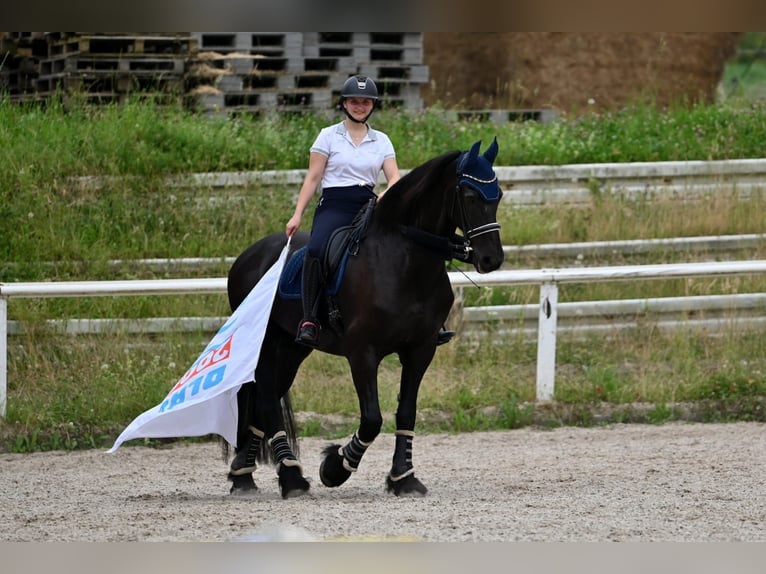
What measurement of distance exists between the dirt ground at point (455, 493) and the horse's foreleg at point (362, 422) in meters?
0.19

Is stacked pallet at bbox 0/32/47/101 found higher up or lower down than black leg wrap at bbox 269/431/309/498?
higher up

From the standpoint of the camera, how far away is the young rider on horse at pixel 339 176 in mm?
6211

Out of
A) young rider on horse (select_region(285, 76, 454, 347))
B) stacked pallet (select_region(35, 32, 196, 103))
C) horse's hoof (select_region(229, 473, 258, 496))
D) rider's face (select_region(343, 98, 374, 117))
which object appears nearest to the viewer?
rider's face (select_region(343, 98, 374, 117))

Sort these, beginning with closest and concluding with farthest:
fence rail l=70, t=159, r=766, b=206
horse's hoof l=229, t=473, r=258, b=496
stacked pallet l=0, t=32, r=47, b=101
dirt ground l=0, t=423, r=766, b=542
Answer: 1. dirt ground l=0, t=423, r=766, b=542
2. horse's hoof l=229, t=473, r=258, b=496
3. fence rail l=70, t=159, r=766, b=206
4. stacked pallet l=0, t=32, r=47, b=101

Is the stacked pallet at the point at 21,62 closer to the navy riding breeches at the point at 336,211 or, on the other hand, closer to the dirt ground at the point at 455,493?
the dirt ground at the point at 455,493

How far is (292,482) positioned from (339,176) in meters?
1.80

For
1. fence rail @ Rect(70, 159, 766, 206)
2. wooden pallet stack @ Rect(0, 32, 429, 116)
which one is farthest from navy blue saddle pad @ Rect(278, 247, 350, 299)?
wooden pallet stack @ Rect(0, 32, 429, 116)

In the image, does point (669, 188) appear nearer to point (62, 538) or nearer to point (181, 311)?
point (181, 311)

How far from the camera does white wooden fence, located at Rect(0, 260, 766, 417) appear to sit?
841 centimetres

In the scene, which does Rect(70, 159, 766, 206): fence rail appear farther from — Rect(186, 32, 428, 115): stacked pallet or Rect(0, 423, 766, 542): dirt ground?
Rect(0, 423, 766, 542): dirt ground

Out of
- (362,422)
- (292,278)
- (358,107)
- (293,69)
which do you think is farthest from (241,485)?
(293,69)

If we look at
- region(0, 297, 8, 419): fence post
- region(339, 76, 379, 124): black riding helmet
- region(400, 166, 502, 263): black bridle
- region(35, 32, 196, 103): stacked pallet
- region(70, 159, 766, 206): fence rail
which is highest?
region(35, 32, 196, 103): stacked pallet

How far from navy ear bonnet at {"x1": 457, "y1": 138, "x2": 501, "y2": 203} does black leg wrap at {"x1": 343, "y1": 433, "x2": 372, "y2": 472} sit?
1.57 metres

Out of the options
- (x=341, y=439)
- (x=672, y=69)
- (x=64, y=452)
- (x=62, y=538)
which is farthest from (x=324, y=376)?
(x=672, y=69)
